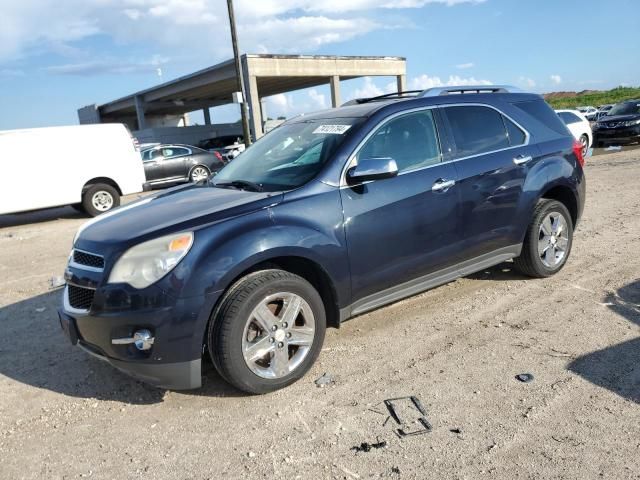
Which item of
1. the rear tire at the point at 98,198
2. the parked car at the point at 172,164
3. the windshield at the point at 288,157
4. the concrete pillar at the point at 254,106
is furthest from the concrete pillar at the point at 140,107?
the windshield at the point at 288,157

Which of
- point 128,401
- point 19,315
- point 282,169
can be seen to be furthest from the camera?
point 19,315

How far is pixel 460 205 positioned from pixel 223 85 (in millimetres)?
36231

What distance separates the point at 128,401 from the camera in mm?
3424

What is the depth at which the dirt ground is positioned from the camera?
263 cm

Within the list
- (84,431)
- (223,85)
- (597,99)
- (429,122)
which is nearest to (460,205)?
(429,122)

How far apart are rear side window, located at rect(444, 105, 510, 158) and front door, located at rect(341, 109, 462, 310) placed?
0.24 metres

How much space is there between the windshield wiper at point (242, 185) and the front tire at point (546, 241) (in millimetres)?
2596

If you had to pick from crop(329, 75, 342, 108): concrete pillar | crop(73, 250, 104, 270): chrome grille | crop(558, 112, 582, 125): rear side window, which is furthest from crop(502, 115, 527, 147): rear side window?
crop(329, 75, 342, 108): concrete pillar

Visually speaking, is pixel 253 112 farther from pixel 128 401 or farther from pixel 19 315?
pixel 128 401

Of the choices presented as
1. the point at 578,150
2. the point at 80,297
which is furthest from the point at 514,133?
the point at 80,297

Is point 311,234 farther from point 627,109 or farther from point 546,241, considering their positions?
point 627,109

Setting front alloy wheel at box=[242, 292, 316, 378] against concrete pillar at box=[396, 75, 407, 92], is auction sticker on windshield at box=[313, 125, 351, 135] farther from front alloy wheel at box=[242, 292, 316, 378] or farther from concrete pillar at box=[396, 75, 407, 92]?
concrete pillar at box=[396, 75, 407, 92]

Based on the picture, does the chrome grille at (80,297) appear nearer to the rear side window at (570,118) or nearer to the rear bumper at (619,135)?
the rear side window at (570,118)

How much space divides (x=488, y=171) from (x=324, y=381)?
2219mm
